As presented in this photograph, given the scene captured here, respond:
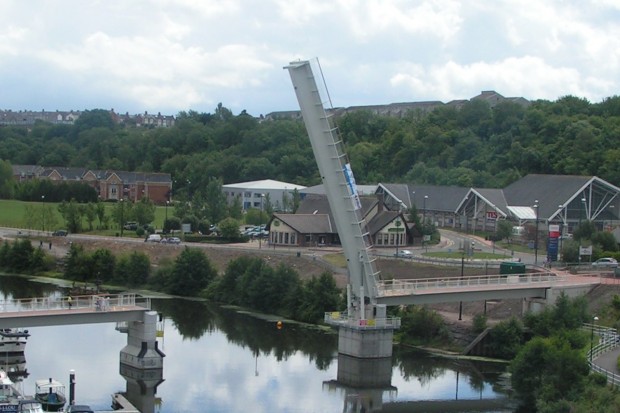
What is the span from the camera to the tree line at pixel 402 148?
108312 mm

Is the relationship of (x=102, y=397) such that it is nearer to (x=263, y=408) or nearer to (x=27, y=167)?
(x=263, y=408)

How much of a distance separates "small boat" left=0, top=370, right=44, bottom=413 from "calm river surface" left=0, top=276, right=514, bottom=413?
2.95 m

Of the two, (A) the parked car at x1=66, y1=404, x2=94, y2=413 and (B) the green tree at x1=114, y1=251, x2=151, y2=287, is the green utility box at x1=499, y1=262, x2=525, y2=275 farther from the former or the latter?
(A) the parked car at x1=66, y1=404, x2=94, y2=413

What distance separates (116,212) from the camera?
330ft

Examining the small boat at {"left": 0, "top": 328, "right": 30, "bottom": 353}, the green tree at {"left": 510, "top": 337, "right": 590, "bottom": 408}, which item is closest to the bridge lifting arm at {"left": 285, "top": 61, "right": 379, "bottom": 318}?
the green tree at {"left": 510, "top": 337, "right": 590, "bottom": 408}

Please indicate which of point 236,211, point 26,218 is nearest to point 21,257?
point 26,218

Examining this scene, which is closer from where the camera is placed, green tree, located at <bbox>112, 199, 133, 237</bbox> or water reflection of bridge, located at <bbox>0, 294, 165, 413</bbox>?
water reflection of bridge, located at <bbox>0, 294, 165, 413</bbox>

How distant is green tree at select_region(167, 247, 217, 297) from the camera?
240 ft

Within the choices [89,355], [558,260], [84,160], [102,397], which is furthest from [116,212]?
[84,160]

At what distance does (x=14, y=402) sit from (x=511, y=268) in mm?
33639

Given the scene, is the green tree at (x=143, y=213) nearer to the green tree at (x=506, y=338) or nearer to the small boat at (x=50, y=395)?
the green tree at (x=506, y=338)

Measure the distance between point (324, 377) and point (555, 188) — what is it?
1768 inches

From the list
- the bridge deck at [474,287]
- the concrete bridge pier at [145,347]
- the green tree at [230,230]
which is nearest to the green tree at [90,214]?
the green tree at [230,230]

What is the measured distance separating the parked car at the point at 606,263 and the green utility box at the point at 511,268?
558 cm
